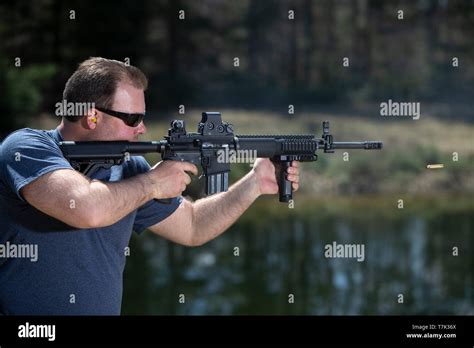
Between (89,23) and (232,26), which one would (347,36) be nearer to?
(232,26)

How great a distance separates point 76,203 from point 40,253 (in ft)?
1.46

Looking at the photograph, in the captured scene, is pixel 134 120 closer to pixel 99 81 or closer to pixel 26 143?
pixel 99 81

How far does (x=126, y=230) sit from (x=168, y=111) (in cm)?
3728

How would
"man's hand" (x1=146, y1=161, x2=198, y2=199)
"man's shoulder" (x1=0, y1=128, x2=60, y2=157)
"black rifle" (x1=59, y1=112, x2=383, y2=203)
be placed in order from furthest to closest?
1. "black rifle" (x1=59, y1=112, x2=383, y2=203)
2. "man's hand" (x1=146, y1=161, x2=198, y2=199)
3. "man's shoulder" (x1=0, y1=128, x2=60, y2=157)

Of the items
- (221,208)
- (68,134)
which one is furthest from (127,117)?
(221,208)

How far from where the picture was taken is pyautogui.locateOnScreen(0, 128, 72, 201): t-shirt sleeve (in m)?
4.52

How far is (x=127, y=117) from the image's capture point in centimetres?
488

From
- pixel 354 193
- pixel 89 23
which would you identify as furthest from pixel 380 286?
pixel 89 23

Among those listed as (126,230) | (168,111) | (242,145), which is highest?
(168,111)

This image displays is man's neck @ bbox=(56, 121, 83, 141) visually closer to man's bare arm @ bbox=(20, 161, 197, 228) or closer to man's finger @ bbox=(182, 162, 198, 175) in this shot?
man's bare arm @ bbox=(20, 161, 197, 228)

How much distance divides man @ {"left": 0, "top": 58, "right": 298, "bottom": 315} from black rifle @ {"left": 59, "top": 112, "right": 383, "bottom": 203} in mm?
87

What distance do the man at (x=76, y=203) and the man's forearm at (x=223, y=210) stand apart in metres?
0.66

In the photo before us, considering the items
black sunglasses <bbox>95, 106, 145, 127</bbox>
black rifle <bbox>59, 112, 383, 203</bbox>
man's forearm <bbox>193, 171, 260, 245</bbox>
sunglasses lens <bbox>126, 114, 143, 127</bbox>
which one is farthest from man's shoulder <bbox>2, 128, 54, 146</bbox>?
man's forearm <bbox>193, 171, 260, 245</bbox>
